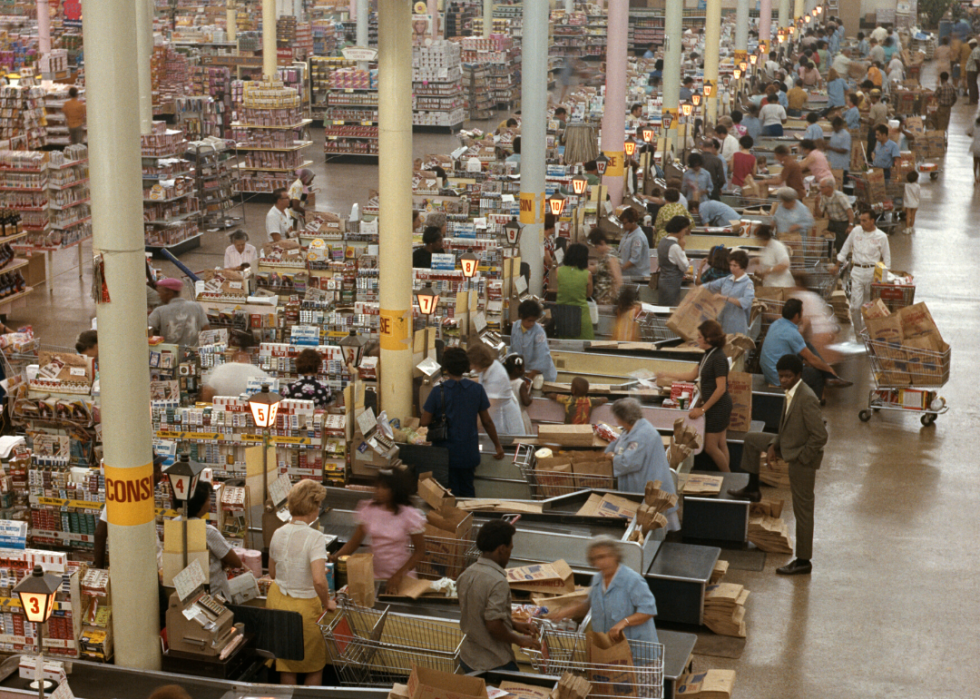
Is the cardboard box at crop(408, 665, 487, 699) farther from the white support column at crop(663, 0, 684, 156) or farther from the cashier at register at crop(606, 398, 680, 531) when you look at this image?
the white support column at crop(663, 0, 684, 156)

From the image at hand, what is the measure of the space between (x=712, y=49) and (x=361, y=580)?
68.6ft

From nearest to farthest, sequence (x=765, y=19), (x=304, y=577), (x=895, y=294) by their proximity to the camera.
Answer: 1. (x=304, y=577)
2. (x=895, y=294)
3. (x=765, y=19)

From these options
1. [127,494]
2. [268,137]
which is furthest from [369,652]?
[268,137]

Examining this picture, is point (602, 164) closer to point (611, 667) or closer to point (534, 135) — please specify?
point (534, 135)

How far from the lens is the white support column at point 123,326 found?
588 centimetres

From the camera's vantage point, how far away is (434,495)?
25.3 feet

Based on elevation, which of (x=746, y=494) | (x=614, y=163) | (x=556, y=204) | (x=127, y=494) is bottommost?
(x=746, y=494)

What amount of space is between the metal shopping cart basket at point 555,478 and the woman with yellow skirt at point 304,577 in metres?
2.50

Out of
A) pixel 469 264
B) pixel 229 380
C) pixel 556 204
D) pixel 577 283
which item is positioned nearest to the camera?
pixel 229 380

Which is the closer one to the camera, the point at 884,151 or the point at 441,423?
the point at 441,423

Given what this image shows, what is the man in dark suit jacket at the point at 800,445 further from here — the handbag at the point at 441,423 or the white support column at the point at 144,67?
the white support column at the point at 144,67

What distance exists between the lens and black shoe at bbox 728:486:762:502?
9.46 meters

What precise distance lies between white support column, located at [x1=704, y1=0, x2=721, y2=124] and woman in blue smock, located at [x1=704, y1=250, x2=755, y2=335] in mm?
14365

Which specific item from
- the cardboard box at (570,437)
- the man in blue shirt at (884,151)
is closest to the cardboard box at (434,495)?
the cardboard box at (570,437)
